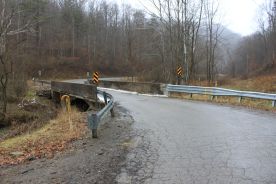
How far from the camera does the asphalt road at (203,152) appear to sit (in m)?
6.25

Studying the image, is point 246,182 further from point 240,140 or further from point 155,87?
point 155,87

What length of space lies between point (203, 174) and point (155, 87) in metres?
24.2

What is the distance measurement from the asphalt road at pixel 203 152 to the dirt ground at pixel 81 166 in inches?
11.6

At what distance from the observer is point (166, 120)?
43.4 ft

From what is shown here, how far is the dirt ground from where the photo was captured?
21.3 feet

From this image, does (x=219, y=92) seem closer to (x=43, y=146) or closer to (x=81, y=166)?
(x=43, y=146)

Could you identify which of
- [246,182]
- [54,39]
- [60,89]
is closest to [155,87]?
[60,89]

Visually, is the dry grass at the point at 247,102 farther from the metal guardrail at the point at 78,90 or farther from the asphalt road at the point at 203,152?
the metal guardrail at the point at 78,90

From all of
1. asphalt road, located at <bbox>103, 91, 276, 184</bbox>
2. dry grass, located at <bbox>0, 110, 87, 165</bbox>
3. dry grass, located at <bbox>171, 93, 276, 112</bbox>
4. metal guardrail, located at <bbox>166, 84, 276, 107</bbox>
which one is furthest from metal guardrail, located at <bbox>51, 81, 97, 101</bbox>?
dry grass, located at <bbox>0, 110, 87, 165</bbox>

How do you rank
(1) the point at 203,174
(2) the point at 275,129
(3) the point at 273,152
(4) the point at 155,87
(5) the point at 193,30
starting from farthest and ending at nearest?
(5) the point at 193,30, (4) the point at 155,87, (2) the point at 275,129, (3) the point at 273,152, (1) the point at 203,174

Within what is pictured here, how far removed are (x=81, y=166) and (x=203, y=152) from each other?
8.34ft

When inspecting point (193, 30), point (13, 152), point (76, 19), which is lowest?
point (13, 152)

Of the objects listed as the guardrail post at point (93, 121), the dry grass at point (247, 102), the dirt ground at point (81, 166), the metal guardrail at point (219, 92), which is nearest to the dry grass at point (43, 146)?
the dirt ground at point (81, 166)

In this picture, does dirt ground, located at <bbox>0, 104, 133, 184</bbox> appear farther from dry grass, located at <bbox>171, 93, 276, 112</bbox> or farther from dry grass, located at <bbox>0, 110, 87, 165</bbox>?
dry grass, located at <bbox>171, 93, 276, 112</bbox>
